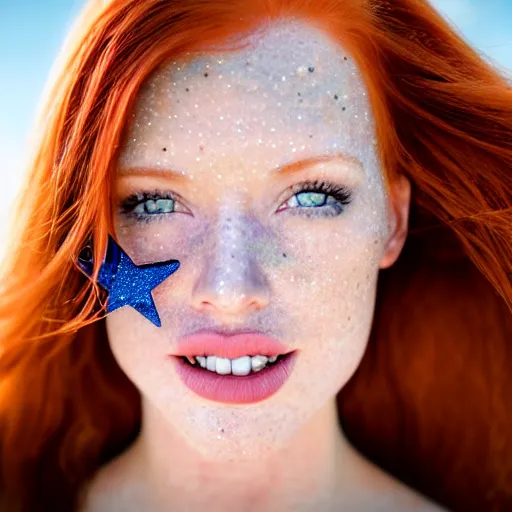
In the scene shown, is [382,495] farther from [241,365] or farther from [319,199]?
[319,199]

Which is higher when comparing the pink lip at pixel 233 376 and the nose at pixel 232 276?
the nose at pixel 232 276

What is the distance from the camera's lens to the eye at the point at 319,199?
1.10 m

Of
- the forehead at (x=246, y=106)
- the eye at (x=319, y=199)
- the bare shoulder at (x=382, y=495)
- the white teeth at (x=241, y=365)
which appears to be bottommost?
the bare shoulder at (x=382, y=495)

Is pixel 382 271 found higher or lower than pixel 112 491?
higher

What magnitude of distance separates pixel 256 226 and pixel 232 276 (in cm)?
9

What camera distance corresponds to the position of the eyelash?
1092 millimetres

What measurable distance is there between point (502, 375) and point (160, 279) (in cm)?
80

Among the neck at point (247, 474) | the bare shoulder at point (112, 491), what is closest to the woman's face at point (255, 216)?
the neck at point (247, 474)

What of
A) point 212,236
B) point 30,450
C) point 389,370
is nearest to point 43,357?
point 30,450

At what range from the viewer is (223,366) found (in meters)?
1.08

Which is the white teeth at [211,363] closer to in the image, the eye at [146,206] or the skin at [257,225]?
the skin at [257,225]

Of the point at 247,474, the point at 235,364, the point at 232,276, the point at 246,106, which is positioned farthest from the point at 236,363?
the point at 246,106

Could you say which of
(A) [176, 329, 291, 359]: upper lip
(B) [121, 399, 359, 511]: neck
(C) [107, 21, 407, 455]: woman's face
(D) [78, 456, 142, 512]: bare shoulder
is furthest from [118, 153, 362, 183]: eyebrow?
(D) [78, 456, 142, 512]: bare shoulder

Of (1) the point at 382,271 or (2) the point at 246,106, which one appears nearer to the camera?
(2) the point at 246,106
